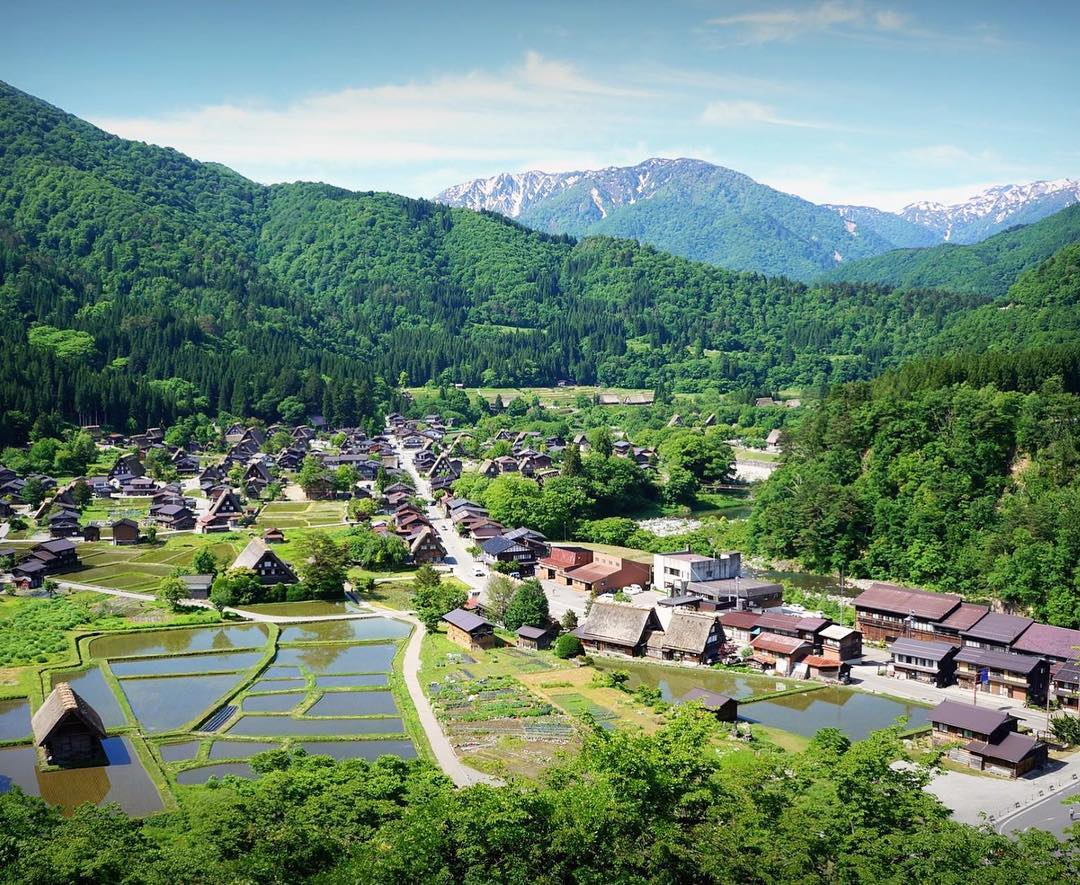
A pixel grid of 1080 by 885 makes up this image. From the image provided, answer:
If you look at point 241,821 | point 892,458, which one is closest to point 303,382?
point 892,458

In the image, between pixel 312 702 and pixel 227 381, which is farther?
pixel 227 381

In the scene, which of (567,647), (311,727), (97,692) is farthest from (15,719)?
(567,647)

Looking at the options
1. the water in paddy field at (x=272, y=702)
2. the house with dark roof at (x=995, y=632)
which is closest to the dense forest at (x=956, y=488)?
the house with dark roof at (x=995, y=632)

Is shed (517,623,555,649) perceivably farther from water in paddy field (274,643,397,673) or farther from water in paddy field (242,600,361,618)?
water in paddy field (242,600,361,618)

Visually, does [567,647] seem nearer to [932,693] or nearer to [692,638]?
[692,638]

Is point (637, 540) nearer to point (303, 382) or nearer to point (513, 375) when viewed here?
point (303, 382)

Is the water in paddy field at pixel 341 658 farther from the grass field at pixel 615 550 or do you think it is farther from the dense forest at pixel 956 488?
the dense forest at pixel 956 488
